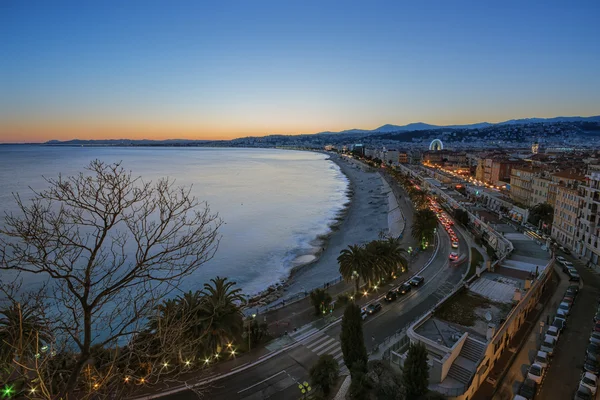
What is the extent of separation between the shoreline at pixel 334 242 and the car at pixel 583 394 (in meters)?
18.3

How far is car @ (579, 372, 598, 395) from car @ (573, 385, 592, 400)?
0.44ft

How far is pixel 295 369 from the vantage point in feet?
56.3

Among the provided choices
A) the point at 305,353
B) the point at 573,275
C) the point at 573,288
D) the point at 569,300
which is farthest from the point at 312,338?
the point at 573,275

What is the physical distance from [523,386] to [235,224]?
144ft

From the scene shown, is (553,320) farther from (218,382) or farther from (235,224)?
(235,224)

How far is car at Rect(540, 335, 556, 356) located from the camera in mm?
18227

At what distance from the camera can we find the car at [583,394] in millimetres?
15070

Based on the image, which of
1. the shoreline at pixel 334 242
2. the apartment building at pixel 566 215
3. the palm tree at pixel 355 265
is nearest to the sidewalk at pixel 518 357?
the palm tree at pixel 355 265

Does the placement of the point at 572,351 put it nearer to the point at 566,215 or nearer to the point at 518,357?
the point at 518,357

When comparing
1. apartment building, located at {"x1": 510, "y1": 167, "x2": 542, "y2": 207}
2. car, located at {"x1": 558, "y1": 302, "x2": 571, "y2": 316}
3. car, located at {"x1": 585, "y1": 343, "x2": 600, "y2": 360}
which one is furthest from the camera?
apartment building, located at {"x1": 510, "y1": 167, "x2": 542, "y2": 207}

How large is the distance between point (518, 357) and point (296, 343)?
37.5ft

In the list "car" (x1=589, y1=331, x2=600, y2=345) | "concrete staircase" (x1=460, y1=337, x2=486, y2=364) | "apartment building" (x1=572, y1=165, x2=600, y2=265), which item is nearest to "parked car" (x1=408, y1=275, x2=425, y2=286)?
"car" (x1=589, y1=331, x2=600, y2=345)

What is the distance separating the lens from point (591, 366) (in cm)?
1705

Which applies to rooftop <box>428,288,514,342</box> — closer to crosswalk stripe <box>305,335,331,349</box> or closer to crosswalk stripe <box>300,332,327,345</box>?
crosswalk stripe <box>305,335,331,349</box>
